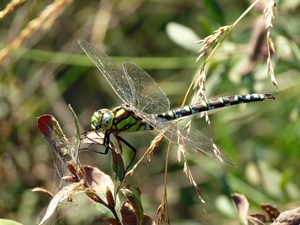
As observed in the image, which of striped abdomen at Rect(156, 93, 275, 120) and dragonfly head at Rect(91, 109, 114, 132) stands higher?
dragonfly head at Rect(91, 109, 114, 132)

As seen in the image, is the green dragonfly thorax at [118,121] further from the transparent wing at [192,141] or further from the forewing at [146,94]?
the transparent wing at [192,141]

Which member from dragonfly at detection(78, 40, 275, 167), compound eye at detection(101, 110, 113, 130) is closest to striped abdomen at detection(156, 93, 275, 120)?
dragonfly at detection(78, 40, 275, 167)

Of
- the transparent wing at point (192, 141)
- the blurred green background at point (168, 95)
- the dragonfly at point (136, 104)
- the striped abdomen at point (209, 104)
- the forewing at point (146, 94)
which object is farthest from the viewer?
the blurred green background at point (168, 95)

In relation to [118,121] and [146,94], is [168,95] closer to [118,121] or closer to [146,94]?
[146,94]

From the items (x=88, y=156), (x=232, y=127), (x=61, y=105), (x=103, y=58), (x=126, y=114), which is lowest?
(x=232, y=127)

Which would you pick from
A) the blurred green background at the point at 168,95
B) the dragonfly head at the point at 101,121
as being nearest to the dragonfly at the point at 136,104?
the dragonfly head at the point at 101,121

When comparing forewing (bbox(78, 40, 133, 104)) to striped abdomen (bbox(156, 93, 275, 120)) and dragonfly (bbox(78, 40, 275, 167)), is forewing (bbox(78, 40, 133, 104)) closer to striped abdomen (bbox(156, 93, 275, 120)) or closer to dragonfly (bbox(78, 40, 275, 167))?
dragonfly (bbox(78, 40, 275, 167))

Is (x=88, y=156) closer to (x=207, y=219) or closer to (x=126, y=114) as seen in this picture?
(x=207, y=219)

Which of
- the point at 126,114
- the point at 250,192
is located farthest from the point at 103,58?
the point at 250,192
